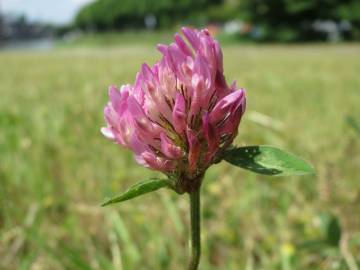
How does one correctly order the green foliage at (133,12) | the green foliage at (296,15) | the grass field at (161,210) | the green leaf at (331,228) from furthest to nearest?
the green foliage at (133,12), the green foliage at (296,15), the grass field at (161,210), the green leaf at (331,228)

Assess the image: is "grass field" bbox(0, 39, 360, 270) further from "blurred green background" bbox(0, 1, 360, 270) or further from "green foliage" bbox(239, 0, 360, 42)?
"green foliage" bbox(239, 0, 360, 42)

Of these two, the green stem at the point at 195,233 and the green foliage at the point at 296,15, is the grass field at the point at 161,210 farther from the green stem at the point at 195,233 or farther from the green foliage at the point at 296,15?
the green foliage at the point at 296,15

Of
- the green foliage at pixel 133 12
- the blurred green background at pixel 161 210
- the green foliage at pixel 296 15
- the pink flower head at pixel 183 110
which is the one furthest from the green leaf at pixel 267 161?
the green foliage at pixel 133 12

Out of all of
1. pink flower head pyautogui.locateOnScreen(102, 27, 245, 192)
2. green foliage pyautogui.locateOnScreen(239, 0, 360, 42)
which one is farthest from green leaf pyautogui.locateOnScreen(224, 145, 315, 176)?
green foliage pyautogui.locateOnScreen(239, 0, 360, 42)

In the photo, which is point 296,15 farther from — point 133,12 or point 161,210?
point 133,12

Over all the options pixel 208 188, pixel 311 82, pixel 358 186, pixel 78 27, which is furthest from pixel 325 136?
pixel 78 27
